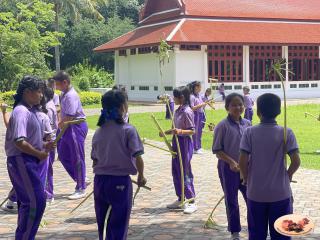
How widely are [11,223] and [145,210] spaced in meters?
1.66

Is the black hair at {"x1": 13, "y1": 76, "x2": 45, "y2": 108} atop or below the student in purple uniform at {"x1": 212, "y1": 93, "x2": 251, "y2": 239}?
atop

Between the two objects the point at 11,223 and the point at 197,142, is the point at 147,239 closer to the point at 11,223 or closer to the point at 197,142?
the point at 11,223

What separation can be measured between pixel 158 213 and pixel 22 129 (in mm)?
2640

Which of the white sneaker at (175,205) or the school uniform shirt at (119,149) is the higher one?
the school uniform shirt at (119,149)

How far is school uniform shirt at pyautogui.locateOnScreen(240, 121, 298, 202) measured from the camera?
4.36 meters

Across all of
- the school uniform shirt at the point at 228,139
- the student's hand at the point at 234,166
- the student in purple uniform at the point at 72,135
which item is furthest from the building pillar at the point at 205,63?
the student's hand at the point at 234,166

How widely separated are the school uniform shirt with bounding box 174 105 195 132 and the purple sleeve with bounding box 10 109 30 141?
257 centimetres

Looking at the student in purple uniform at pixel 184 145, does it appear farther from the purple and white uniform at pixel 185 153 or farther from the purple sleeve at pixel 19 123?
the purple sleeve at pixel 19 123

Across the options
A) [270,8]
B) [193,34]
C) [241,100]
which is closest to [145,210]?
[241,100]

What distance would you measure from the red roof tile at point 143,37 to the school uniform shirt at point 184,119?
70.2 feet

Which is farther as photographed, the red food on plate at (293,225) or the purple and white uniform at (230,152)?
the purple and white uniform at (230,152)

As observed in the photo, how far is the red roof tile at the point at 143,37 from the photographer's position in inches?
1164

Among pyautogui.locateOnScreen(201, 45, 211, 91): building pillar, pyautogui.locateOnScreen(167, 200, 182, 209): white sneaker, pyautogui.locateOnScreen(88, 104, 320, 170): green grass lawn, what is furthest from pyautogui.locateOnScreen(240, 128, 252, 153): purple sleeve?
pyautogui.locateOnScreen(201, 45, 211, 91): building pillar

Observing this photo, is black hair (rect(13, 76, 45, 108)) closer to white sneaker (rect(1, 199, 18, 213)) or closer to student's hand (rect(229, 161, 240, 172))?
student's hand (rect(229, 161, 240, 172))
